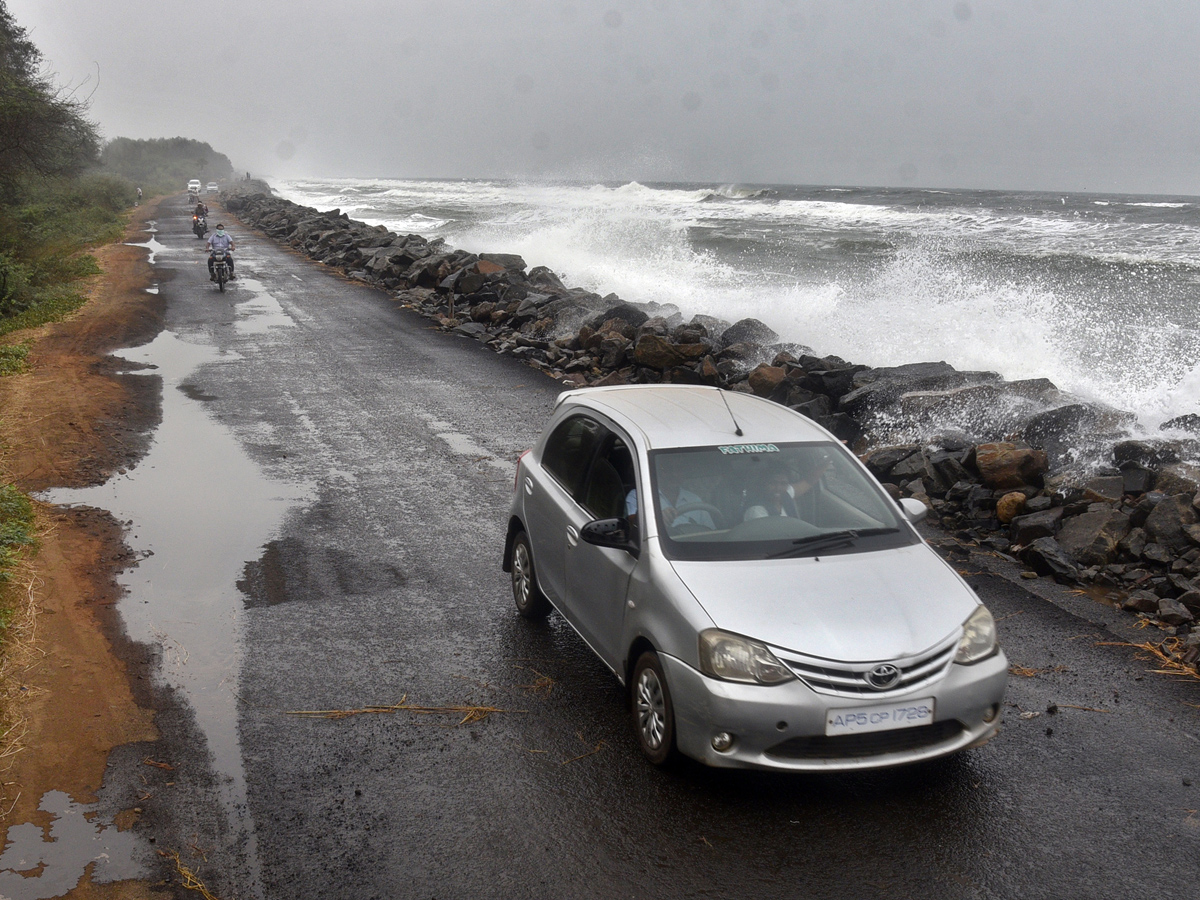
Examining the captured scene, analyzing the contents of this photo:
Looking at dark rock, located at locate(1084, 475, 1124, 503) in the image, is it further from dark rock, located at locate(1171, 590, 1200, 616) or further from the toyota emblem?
the toyota emblem

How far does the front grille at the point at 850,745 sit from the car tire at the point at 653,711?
50cm

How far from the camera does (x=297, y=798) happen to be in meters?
4.47

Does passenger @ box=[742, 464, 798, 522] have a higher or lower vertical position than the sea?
higher

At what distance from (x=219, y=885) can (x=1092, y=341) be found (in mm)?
18987

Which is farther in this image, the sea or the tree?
the tree

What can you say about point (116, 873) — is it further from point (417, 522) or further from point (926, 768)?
point (417, 522)

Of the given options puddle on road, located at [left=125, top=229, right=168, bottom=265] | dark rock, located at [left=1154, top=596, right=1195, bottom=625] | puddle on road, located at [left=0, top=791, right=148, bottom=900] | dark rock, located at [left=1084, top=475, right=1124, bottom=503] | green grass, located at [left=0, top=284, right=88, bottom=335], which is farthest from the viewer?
puddle on road, located at [left=125, top=229, right=168, bottom=265]

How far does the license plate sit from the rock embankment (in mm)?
2889

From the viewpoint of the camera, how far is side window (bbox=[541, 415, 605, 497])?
5.82 m

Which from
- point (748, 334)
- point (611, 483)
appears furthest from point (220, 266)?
point (611, 483)

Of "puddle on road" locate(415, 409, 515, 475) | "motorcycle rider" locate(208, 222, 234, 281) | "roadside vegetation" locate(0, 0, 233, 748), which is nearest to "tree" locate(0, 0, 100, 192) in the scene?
"roadside vegetation" locate(0, 0, 233, 748)

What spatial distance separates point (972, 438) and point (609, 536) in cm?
697

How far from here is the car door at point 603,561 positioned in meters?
5.05

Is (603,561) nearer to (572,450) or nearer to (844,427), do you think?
(572,450)
